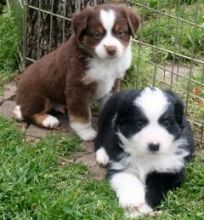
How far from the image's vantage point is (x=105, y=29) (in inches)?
195

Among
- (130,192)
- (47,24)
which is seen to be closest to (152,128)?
(130,192)

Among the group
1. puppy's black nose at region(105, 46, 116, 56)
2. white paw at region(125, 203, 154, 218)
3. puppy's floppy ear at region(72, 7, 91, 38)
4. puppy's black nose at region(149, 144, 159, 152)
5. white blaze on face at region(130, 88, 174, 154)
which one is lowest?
white paw at region(125, 203, 154, 218)

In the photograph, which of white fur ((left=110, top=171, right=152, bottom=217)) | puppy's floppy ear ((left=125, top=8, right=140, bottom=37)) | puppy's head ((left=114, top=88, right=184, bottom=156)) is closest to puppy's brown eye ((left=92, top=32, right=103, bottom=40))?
puppy's floppy ear ((left=125, top=8, right=140, bottom=37))

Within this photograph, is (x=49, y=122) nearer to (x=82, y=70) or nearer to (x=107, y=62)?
(x=82, y=70)

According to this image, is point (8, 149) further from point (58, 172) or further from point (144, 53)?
point (144, 53)

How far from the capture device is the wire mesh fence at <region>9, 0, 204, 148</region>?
580cm

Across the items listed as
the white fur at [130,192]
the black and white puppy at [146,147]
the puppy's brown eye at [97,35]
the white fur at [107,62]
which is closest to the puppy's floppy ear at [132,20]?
the white fur at [107,62]

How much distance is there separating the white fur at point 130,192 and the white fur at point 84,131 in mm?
757

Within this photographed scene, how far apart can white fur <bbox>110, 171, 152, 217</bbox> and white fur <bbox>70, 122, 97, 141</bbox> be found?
29.8 inches

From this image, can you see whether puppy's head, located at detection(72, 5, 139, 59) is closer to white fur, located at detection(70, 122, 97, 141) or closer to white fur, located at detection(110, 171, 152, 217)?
white fur, located at detection(70, 122, 97, 141)

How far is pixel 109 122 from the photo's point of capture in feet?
16.4

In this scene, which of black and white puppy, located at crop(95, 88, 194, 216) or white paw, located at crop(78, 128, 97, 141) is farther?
white paw, located at crop(78, 128, 97, 141)

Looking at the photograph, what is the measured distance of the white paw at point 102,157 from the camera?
4.95 meters

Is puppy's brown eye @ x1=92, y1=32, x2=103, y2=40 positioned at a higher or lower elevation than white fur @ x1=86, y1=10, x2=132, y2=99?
higher
